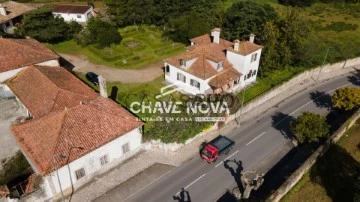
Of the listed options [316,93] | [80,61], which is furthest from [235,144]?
[80,61]

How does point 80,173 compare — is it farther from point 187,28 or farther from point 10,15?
point 10,15

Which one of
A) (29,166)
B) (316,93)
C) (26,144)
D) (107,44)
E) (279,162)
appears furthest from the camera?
(107,44)

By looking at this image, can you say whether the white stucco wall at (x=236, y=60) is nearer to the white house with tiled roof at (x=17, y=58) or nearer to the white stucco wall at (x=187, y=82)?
the white stucco wall at (x=187, y=82)

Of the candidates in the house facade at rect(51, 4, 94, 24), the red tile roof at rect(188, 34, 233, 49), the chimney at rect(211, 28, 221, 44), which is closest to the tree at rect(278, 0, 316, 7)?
the red tile roof at rect(188, 34, 233, 49)

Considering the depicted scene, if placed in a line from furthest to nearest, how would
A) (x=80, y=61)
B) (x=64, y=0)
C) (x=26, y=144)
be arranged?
1. (x=64, y=0)
2. (x=80, y=61)
3. (x=26, y=144)

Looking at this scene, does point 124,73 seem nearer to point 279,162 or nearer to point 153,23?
point 153,23

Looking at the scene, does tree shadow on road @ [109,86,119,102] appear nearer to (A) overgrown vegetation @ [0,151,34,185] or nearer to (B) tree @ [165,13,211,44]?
(A) overgrown vegetation @ [0,151,34,185]

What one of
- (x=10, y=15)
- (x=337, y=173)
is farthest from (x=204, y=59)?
(x=10, y=15)

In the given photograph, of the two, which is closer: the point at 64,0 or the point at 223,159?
the point at 223,159

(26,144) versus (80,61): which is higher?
(26,144)
